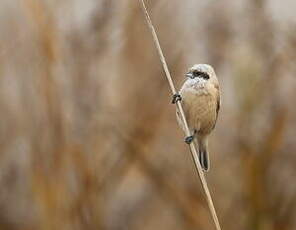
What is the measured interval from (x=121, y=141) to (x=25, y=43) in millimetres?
430

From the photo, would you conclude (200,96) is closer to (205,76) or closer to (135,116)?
(205,76)

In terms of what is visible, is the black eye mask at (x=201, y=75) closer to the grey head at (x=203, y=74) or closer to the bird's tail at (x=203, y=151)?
the grey head at (x=203, y=74)

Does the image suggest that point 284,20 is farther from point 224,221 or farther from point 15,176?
point 15,176

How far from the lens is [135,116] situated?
2711mm

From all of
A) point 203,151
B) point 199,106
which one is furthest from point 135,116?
point 199,106

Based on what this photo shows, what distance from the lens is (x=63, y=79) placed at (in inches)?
102

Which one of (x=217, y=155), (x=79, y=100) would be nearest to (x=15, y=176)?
(x=79, y=100)

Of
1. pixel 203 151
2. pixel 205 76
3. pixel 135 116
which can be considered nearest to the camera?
pixel 205 76

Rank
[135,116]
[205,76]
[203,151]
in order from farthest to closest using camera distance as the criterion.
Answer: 1. [135,116]
2. [203,151]
3. [205,76]

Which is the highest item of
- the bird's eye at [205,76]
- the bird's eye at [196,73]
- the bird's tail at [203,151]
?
the bird's eye at [196,73]

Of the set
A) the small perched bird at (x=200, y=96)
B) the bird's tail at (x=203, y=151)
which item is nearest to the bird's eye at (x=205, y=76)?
the small perched bird at (x=200, y=96)

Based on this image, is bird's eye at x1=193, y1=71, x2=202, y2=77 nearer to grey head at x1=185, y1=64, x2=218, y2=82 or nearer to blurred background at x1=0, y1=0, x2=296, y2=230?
grey head at x1=185, y1=64, x2=218, y2=82

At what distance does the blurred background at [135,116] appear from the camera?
96.3 inches

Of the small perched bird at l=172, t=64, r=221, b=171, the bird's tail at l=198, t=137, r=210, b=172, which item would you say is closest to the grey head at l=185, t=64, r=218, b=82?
the small perched bird at l=172, t=64, r=221, b=171
